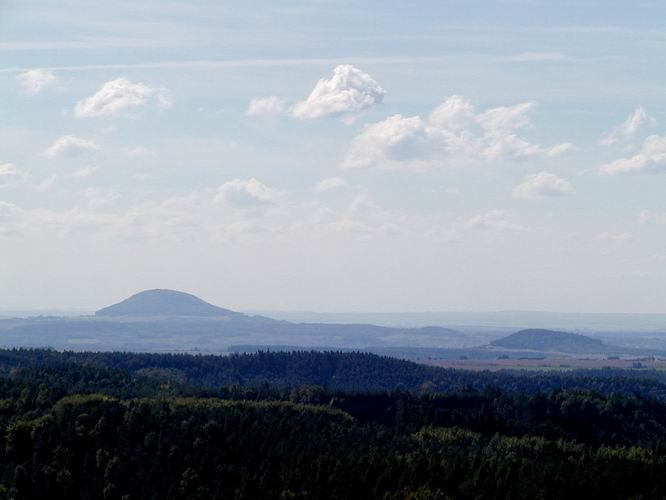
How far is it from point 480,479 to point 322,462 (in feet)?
65.4

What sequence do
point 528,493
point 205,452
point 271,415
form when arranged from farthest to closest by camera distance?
point 271,415 < point 205,452 < point 528,493

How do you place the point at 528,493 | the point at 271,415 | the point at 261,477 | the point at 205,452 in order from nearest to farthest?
the point at 528,493
the point at 261,477
the point at 205,452
the point at 271,415

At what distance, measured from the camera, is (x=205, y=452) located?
162250 mm

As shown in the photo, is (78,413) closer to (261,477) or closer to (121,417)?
(121,417)

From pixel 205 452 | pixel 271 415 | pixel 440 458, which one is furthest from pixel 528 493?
pixel 271 415

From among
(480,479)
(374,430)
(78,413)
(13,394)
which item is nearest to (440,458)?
(480,479)

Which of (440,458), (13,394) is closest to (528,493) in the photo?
(440,458)

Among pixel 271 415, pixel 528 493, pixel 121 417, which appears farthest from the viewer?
pixel 271 415

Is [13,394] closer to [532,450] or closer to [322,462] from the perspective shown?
[322,462]

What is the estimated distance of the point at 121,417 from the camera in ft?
570

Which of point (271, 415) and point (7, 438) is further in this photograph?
point (271, 415)

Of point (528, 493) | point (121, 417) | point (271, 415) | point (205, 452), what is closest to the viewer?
point (528, 493)

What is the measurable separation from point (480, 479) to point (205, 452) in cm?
3853

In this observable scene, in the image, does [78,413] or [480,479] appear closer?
[480,479]
